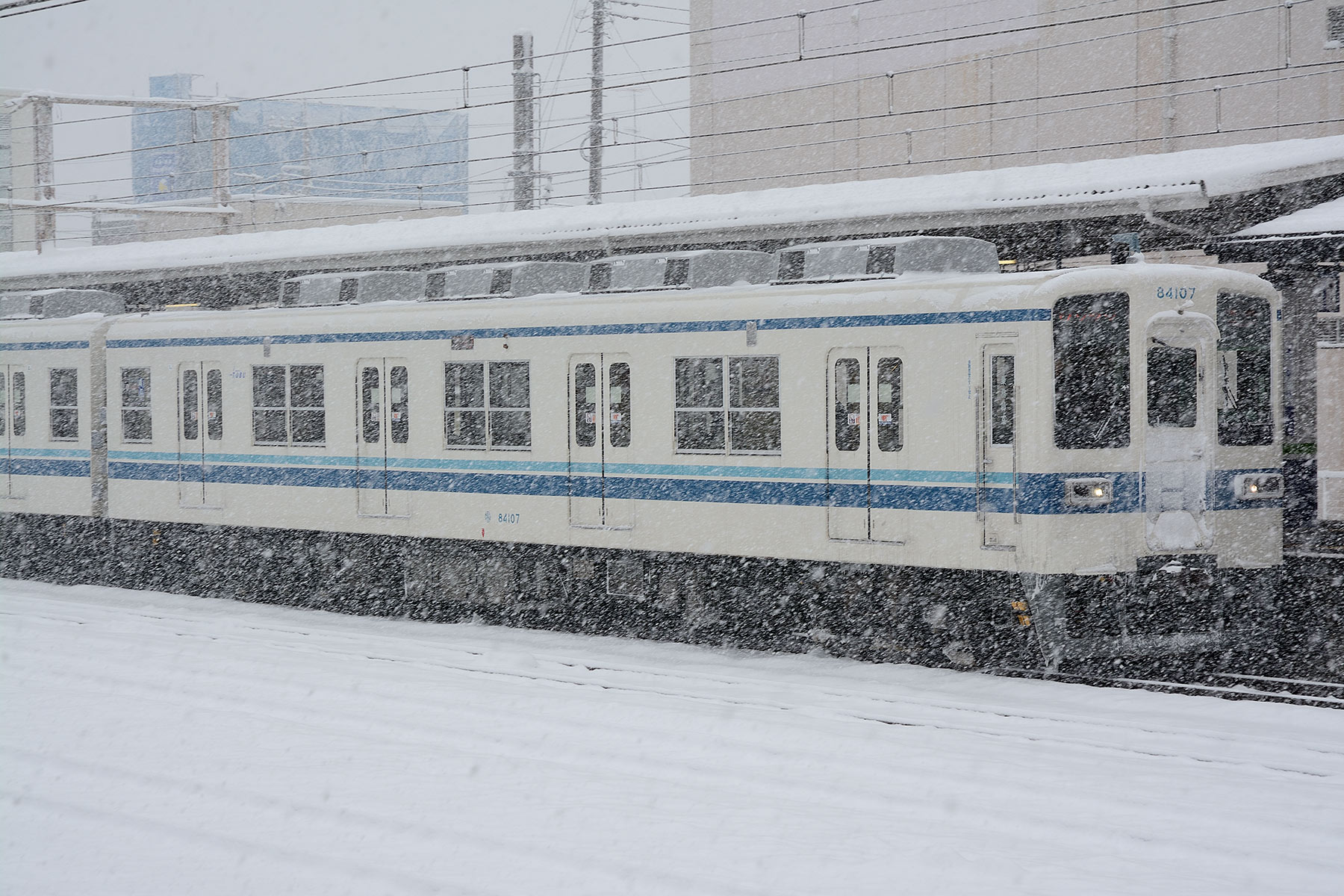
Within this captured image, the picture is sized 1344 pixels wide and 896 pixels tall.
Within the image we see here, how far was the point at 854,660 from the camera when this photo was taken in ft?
36.4

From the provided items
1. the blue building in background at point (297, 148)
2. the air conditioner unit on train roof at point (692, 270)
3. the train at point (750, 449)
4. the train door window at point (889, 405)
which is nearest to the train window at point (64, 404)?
the train at point (750, 449)

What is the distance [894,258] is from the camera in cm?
1103

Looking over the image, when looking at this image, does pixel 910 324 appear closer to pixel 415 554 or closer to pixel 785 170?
pixel 415 554

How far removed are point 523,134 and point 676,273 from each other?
1003 centimetres

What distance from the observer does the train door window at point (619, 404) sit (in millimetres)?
12250

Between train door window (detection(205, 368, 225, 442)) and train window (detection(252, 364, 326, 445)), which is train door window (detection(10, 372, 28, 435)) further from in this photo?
train window (detection(252, 364, 326, 445))

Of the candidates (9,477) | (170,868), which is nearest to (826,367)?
(170,868)

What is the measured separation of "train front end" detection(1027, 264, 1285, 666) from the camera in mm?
9984

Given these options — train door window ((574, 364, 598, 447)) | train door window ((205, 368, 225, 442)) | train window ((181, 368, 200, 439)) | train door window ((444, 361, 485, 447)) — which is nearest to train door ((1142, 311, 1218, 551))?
train door window ((574, 364, 598, 447))

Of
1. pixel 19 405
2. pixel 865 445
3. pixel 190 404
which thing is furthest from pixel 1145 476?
pixel 19 405

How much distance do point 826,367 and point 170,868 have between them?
21.2 ft

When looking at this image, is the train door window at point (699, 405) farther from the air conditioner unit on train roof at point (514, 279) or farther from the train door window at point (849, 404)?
the air conditioner unit on train roof at point (514, 279)

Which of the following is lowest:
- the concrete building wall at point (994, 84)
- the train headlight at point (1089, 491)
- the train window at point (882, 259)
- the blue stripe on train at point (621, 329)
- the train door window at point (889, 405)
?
the train headlight at point (1089, 491)

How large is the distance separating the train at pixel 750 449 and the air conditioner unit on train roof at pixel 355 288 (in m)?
0.03
